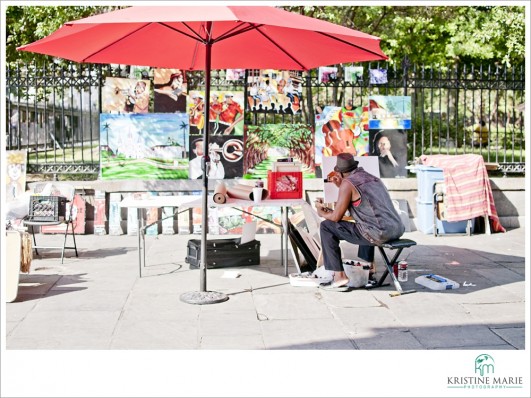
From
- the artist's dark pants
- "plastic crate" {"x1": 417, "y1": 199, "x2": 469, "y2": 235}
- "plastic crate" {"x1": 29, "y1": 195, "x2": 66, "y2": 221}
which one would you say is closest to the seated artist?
the artist's dark pants

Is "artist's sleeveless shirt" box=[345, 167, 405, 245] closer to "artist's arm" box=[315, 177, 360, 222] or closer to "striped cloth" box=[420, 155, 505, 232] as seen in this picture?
"artist's arm" box=[315, 177, 360, 222]

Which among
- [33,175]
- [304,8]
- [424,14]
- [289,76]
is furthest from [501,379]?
[424,14]

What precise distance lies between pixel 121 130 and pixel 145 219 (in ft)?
4.94

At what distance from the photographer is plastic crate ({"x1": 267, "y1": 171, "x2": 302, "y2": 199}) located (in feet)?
25.2

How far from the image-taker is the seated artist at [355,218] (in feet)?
22.7

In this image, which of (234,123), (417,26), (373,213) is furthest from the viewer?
(417,26)

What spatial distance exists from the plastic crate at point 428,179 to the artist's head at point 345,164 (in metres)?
4.03

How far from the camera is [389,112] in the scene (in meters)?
11.4

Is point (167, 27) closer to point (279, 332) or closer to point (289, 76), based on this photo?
point (279, 332)

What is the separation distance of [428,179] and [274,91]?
2902 millimetres

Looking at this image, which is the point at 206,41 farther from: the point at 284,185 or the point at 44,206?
the point at 44,206

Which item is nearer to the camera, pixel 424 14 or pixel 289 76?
pixel 289 76

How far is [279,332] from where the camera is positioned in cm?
559

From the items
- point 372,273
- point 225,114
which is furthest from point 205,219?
point 225,114
